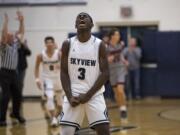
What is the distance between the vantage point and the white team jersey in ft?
19.7

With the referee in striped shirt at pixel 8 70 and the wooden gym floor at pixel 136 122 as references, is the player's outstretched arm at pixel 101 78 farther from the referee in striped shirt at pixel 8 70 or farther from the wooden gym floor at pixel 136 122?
the referee in striped shirt at pixel 8 70

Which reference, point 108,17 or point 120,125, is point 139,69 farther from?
point 120,125

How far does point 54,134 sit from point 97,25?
28.8ft

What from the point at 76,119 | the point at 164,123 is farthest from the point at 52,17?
the point at 76,119

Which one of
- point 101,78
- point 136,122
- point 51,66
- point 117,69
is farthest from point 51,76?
point 101,78

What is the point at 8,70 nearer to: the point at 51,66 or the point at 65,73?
the point at 51,66

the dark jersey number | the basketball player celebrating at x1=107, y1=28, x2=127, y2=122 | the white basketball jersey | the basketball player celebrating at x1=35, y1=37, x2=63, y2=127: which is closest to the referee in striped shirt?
the basketball player celebrating at x1=35, y1=37, x2=63, y2=127

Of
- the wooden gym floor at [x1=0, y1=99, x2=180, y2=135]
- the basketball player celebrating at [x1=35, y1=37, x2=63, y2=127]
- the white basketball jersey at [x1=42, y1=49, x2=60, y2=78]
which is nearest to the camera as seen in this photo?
the wooden gym floor at [x1=0, y1=99, x2=180, y2=135]

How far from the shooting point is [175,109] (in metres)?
14.3

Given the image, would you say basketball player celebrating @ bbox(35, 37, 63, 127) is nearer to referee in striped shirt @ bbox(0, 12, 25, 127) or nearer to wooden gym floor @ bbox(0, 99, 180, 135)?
wooden gym floor @ bbox(0, 99, 180, 135)

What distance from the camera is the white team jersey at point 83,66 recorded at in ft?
19.7

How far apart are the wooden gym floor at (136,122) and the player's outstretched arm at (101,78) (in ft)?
12.1

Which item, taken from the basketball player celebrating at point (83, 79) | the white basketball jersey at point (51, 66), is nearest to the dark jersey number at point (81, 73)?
the basketball player celebrating at point (83, 79)

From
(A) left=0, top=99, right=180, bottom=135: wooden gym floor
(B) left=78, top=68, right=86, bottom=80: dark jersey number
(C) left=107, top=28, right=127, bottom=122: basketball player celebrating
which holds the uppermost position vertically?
(B) left=78, top=68, right=86, bottom=80: dark jersey number
